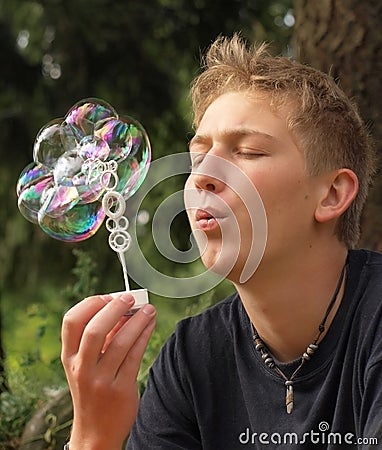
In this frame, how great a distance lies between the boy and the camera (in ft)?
5.99

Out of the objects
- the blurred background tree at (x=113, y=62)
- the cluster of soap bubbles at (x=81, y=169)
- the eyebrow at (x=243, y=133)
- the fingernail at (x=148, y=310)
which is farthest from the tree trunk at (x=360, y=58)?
the fingernail at (x=148, y=310)

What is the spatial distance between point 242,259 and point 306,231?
176 millimetres

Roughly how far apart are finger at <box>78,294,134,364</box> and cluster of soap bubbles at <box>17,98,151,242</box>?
0.34 m

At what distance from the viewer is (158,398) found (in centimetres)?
218

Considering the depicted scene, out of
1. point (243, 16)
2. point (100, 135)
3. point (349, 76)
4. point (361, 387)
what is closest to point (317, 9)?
point (349, 76)

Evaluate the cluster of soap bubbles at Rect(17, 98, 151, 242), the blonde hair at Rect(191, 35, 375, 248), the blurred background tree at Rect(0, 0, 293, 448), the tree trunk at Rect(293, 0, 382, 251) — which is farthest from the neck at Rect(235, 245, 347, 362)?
the blurred background tree at Rect(0, 0, 293, 448)

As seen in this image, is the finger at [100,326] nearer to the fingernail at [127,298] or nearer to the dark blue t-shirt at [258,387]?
the fingernail at [127,298]

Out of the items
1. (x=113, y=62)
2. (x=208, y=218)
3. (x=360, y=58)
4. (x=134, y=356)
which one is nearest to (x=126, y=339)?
(x=134, y=356)

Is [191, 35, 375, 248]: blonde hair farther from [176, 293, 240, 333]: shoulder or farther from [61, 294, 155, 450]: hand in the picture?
[61, 294, 155, 450]: hand

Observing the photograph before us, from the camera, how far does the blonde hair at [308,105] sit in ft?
6.73

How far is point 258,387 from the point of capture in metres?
2.06

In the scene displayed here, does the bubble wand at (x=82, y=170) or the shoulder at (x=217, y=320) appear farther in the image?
the shoulder at (x=217, y=320)

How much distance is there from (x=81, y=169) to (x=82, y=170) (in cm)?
1

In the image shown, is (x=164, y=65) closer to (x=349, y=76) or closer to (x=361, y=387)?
(x=349, y=76)
